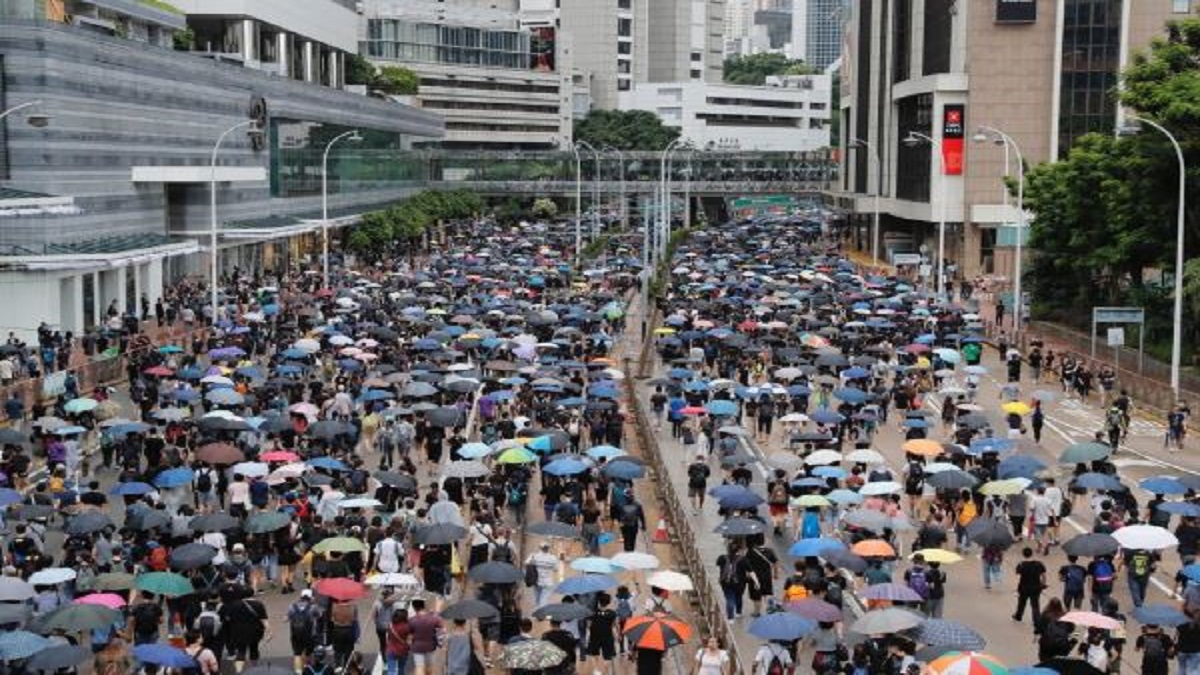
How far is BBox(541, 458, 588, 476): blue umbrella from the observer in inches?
1088

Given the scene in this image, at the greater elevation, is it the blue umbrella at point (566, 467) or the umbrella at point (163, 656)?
the blue umbrella at point (566, 467)

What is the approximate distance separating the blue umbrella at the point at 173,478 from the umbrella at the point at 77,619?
808 cm

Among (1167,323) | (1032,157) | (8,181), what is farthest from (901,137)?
(8,181)

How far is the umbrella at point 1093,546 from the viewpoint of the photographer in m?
22.4

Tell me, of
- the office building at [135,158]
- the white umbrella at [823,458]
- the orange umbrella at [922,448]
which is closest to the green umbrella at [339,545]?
the white umbrella at [823,458]

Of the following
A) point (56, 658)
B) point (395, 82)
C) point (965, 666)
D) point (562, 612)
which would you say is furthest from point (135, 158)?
point (395, 82)

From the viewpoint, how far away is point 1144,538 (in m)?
22.8

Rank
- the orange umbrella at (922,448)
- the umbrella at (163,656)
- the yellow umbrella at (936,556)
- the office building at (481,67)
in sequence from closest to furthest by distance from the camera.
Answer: the umbrella at (163,656) → the yellow umbrella at (936,556) → the orange umbrella at (922,448) → the office building at (481,67)

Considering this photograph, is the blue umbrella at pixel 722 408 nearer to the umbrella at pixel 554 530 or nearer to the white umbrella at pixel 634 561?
the umbrella at pixel 554 530

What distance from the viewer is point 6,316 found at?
171ft

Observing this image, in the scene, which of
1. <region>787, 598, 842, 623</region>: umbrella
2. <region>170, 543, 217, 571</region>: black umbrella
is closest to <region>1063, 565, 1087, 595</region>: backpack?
<region>787, 598, 842, 623</region>: umbrella

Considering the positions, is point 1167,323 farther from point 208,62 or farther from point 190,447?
point 208,62

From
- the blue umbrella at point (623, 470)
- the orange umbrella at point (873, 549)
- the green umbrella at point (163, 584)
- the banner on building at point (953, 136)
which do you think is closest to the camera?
the green umbrella at point (163, 584)

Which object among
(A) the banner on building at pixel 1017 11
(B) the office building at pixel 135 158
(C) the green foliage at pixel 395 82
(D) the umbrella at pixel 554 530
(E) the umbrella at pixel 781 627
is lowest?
(D) the umbrella at pixel 554 530
